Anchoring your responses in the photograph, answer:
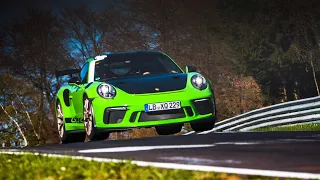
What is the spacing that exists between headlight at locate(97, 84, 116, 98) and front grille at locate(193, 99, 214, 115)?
55.3 inches

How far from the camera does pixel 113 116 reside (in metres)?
11.0

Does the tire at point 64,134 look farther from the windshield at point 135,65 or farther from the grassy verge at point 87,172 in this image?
the grassy verge at point 87,172

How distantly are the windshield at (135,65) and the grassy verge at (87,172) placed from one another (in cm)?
532

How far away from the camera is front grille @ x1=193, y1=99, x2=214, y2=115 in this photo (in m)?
11.3

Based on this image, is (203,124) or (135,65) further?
(135,65)

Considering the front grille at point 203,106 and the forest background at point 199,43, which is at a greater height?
the forest background at point 199,43

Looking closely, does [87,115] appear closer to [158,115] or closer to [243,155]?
[158,115]

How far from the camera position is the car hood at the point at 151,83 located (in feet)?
36.4

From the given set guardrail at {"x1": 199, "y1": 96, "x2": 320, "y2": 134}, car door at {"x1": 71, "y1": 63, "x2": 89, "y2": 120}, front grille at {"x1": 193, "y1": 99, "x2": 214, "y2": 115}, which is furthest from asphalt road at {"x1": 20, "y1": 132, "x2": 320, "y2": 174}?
guardrail at {"x1": 199, "y1": 96, "x2": 320, "y2": 134}

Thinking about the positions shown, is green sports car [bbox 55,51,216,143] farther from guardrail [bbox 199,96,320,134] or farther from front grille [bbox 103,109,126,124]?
guardrail [bbox 199,96,320,134]

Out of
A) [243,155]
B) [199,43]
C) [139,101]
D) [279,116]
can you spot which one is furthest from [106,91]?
[199,43]

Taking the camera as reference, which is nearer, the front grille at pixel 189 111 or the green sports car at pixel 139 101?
the green sports car at pixel 139 101

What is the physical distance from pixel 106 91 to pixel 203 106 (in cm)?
170

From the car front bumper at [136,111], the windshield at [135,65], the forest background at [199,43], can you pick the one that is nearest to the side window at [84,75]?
the windshield at [135,65]
